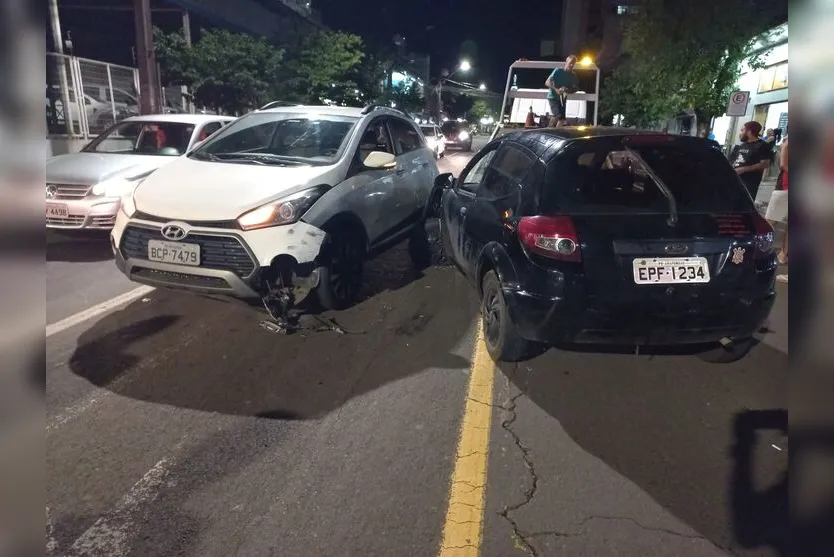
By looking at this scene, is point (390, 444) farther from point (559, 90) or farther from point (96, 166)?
point (559, 90)

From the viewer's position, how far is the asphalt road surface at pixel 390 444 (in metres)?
2.37

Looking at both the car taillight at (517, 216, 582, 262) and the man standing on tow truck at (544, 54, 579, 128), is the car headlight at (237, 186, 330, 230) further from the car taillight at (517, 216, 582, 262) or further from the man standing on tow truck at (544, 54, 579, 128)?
the man standing on tow truck at (544, 54, 579, 128)

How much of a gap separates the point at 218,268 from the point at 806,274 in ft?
12.6

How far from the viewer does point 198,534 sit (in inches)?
92.0

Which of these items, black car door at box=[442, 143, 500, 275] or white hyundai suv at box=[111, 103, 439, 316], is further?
black car door at box=[442, 143, 500, 275]

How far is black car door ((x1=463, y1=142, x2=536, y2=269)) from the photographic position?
377 centimetres

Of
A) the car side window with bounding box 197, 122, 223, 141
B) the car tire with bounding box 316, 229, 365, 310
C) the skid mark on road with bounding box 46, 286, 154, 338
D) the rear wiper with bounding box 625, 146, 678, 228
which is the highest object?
the car side window with bounding box 197, 122, 223, 141

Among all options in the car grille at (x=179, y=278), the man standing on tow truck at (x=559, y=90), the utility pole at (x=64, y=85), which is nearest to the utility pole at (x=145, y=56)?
the utility pole at (x=64, y=85)

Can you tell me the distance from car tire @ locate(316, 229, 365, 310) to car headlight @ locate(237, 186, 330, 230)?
0.35 meters

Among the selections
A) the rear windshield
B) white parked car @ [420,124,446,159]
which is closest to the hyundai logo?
the rear windshield

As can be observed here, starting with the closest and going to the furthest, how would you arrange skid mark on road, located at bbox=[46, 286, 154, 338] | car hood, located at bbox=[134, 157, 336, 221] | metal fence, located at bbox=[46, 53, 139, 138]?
car hood, located at bbox=[134, 157, 336, 221], skid mark on road, located at bbox=[46, 286, 154, 338], metal fence, located at bbox=[46, 53, 139, 138]

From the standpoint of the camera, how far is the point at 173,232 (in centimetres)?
415

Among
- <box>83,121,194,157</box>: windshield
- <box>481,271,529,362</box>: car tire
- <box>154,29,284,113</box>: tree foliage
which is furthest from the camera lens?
<box>154,29,284,113</box>: tree foliage

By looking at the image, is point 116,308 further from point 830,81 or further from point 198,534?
point 830,81
